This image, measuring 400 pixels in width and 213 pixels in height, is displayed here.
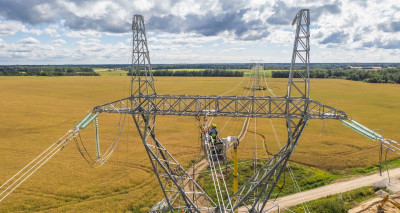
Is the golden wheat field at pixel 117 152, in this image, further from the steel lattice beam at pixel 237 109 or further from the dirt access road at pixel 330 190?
the dirt access road at pixel 330 190

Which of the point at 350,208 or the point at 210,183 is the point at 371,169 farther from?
the point at 210,183

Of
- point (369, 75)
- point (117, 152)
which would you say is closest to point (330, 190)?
point (117, 152)

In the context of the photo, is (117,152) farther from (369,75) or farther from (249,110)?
(369,75)

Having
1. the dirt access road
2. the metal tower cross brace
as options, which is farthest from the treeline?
the metal tower cross brace

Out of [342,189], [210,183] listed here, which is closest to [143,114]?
[210,183]

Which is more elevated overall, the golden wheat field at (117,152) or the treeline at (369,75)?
the treeline at (369,75)

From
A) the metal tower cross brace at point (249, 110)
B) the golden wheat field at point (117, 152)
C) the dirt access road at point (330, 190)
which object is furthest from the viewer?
the golden wheat field at point (117, 152)

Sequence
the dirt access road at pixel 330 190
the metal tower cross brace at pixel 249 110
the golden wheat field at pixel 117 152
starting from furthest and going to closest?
1. the golden wheat field at pixel 117 152
2. the dirt access road at pixel 330 190
3. the metal tower cross brace at pixel 249 110

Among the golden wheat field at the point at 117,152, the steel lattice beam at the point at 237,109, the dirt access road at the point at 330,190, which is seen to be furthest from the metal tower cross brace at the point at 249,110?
the dirt access road at the point at 330,190

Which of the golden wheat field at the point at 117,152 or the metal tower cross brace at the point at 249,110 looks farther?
the golden wheat field at the point at 117,152
